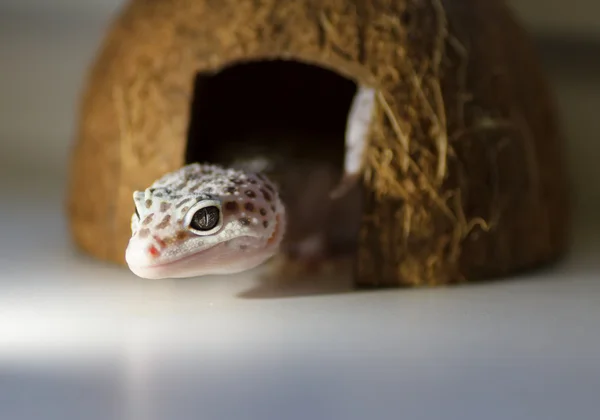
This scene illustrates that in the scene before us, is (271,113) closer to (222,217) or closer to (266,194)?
(266,194)

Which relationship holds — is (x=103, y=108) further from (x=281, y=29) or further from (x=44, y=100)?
(x=44, y=100)

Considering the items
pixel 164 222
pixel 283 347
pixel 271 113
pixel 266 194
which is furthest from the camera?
pixel 271 113

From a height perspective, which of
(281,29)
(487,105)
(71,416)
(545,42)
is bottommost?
(71,416)

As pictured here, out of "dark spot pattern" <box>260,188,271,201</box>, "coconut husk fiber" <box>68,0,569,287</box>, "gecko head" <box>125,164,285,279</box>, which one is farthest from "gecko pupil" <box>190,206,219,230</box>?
"coconut husk fiber" <box>68,0,569,287</box>

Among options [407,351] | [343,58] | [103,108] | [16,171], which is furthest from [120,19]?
[16,171]

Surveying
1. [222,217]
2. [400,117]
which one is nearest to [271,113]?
[400,117]

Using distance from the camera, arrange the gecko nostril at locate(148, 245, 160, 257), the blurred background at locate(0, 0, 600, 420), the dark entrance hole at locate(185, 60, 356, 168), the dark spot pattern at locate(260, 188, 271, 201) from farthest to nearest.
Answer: the dark entrance hole at locate(185, 60, 356, 168) → the dark spot pattern at locate(260, 188, 271, 201) → the gecko nostril at locate(148, 245, 160, 257) → the blurred background at locate(0, 0, 600, 420)

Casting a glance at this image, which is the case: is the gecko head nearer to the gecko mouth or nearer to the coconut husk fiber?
the gecko mouth
